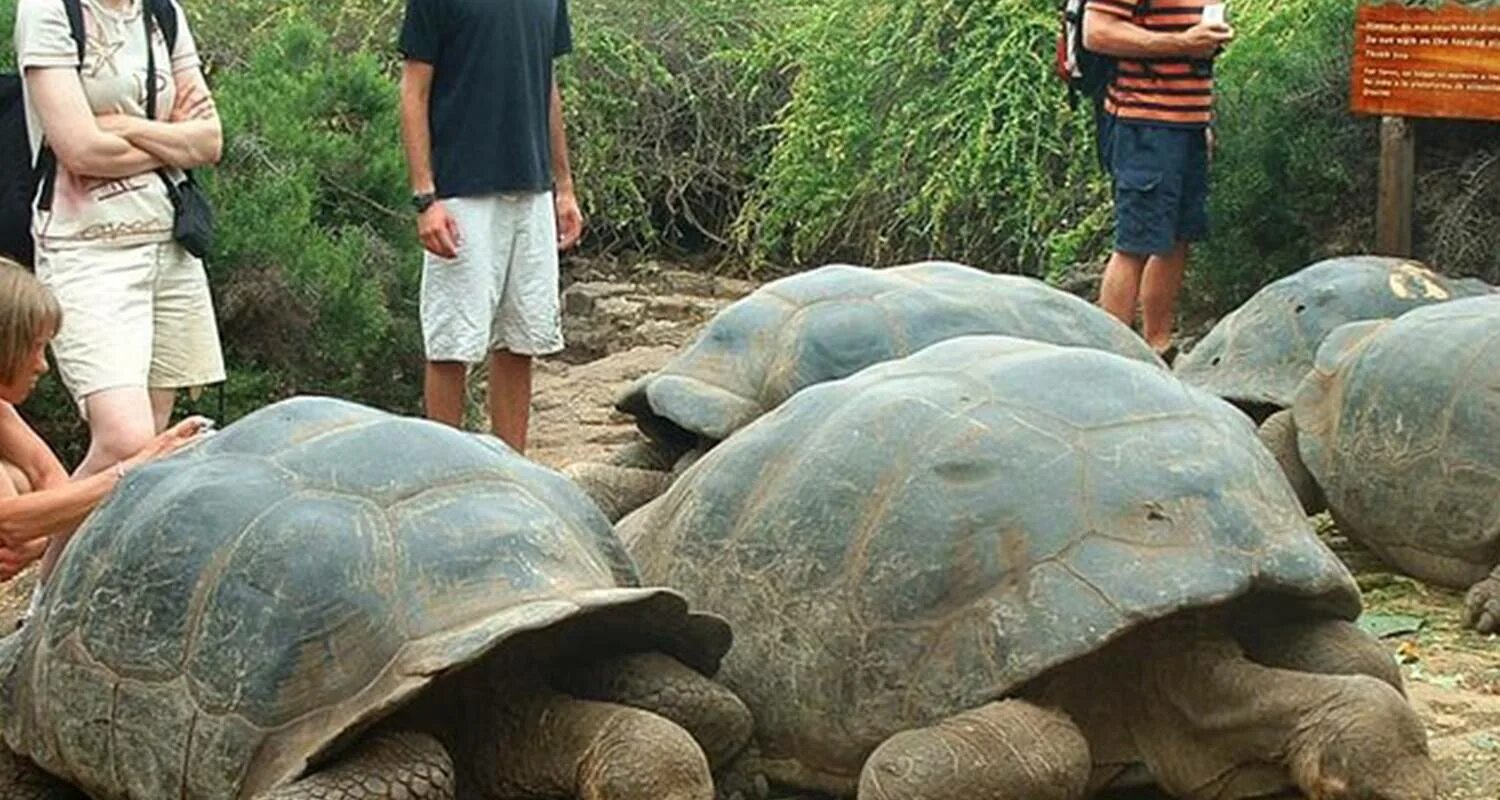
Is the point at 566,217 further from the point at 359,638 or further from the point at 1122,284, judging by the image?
the point at 359,638

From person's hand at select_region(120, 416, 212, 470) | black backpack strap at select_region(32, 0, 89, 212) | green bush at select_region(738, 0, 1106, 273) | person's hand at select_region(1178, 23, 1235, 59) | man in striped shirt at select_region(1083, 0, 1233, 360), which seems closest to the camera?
person's hand at select_region(120, 416, 212, 470)

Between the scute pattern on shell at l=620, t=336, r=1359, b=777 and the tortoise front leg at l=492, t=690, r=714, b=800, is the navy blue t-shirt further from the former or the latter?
the tortoise front leg at l=492, t=690, r=714, b=800

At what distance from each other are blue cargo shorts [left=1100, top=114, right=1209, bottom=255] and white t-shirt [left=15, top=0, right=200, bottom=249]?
3374 mm

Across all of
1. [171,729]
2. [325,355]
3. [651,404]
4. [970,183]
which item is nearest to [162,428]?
[651,404]

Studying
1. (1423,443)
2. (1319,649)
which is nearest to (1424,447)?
(1423,443)

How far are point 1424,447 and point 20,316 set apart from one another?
2.92 m

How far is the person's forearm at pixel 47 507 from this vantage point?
416 centimetres

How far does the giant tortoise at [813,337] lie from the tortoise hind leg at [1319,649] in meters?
1.74

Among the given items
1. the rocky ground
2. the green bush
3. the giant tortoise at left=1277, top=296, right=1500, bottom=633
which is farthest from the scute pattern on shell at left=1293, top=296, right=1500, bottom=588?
the green bush

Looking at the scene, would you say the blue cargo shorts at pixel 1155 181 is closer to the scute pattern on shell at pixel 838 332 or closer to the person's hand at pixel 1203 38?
the person's hand at pixel 1203 38

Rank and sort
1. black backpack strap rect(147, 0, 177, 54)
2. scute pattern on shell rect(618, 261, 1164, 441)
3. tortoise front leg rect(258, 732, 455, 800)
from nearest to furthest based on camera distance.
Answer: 1. tortoise front leg rect(258, 732, 455, 800)
2. black backpack strap rect(147, 0, 177, 54)
3. scute pattern on shell rect(618, 261, 1164, 441)

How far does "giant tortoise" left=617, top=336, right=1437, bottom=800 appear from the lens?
3.48 m

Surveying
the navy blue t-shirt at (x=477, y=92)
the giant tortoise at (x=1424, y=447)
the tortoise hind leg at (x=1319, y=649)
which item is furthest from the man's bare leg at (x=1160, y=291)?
the tortoise hind leg at (x=1319, y=649)

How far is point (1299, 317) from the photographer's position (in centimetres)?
665
